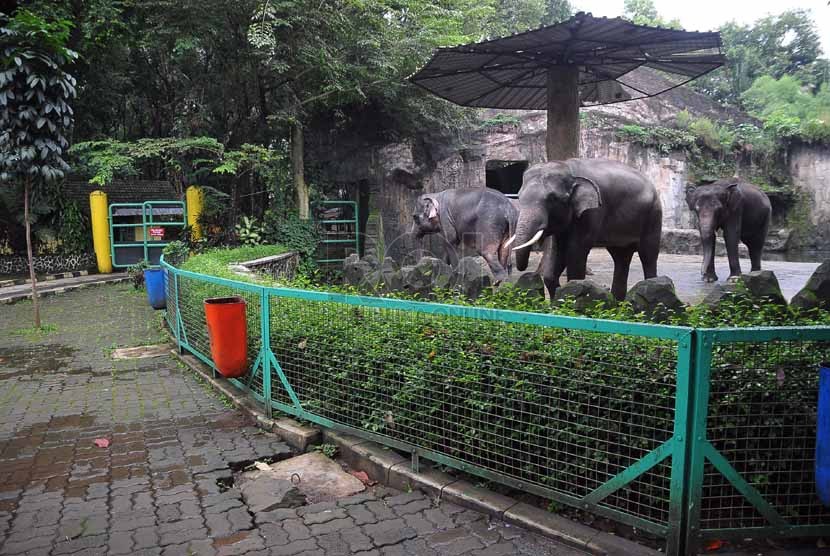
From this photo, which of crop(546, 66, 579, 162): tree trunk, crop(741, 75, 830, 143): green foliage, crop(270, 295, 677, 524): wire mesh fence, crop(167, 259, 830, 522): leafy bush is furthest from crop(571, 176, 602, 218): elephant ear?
crop(741, 75, 830, 143): green foliage

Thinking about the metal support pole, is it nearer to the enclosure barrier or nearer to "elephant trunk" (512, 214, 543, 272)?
the enclosure barrier

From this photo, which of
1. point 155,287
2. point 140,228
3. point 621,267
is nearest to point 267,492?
point 621,267

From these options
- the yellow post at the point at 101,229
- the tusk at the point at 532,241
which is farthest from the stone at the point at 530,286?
the yellow post at the point at 101,229

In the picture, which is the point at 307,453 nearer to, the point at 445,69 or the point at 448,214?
the point at 445,69

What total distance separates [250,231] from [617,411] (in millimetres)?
14245

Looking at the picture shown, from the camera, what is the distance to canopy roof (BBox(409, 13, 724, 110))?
20.2ft

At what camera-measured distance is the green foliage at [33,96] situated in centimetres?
796

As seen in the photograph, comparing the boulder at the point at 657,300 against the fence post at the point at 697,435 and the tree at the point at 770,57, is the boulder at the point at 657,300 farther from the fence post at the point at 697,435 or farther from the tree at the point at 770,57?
the tree at the point at 770,57

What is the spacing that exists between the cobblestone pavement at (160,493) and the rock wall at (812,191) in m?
23.0

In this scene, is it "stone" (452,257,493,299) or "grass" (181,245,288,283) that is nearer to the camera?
"stone" (452,257,493,299)

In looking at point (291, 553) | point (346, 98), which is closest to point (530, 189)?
point (291, 553)

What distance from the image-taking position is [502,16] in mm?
25453

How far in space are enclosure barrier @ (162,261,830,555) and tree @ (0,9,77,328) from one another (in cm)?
693

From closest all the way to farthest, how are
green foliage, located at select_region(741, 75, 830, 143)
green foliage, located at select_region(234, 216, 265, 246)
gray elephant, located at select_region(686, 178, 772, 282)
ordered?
gray elephant, located at select_region(686, 178, 772, 282) < green foliage, located at select_region(234, 216, 265, 246) < green foliage, located at select_region(741, 75, 830, 143)
